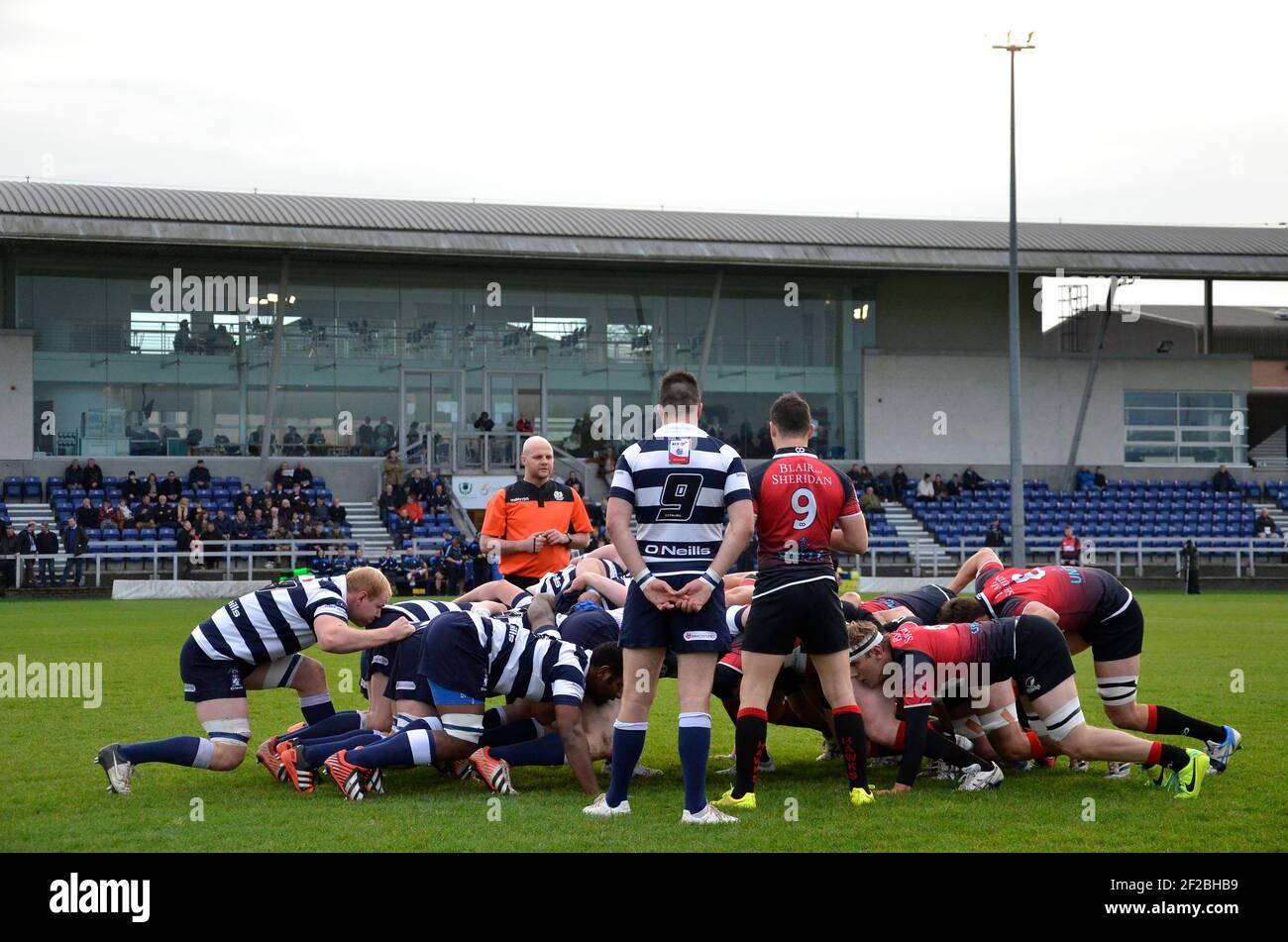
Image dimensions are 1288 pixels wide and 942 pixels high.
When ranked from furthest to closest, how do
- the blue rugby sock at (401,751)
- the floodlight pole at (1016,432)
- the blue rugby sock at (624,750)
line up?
the floodlight pole at (1016,432)
the blue rugby sock at (401,751)
the blue rugby sock at (624,750)

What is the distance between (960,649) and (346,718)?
12.0 feet

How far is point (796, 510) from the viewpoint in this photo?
23.5 feet

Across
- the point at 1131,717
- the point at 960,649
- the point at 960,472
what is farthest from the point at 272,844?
the point at 960,472

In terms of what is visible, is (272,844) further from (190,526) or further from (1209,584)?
(1209,584)

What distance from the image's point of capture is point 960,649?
7551 mm

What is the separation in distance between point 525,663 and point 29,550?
25.9 m

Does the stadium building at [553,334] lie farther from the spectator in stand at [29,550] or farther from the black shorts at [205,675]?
the black shorts at [205,675]

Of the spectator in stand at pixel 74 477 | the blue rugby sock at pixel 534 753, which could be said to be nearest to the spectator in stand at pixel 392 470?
the spectator in stand at pixel 74 477

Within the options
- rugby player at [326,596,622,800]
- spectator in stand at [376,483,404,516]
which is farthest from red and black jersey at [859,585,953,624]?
spectator in stand at [376,483,404,516]

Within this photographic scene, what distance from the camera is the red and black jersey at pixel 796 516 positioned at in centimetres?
713

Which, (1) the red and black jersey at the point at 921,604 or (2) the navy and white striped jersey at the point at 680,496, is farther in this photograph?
(1) the red and black jersey at the point at 921,604

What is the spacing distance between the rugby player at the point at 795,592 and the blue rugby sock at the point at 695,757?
419mm

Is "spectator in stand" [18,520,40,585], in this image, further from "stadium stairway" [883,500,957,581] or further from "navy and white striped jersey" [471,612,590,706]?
"navy and white striped jersey" [471,612,590,706]

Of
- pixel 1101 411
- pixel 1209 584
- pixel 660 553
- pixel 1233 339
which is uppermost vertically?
pixel 1233 339
